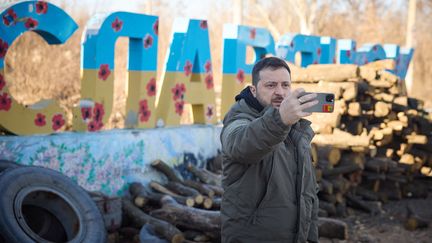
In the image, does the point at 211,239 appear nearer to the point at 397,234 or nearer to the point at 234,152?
the point at 397,234

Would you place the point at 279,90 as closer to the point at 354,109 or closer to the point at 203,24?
the point at 203,24

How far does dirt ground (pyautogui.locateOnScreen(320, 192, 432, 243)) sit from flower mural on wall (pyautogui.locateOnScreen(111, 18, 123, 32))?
371 cm

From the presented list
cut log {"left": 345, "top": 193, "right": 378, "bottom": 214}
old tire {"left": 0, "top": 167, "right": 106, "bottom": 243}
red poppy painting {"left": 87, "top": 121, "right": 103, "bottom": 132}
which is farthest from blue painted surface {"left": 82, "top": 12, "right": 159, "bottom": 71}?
cut log {"left": 345, "top": 193, "right": 378, "bottom": 214}

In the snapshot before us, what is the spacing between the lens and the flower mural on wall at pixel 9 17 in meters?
6.48

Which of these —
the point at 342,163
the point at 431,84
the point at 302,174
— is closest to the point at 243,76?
the point at 342,163

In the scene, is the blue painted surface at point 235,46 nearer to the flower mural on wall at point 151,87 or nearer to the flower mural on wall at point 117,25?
the flower mural on wall at point 151,87

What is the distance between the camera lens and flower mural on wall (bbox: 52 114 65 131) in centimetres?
701

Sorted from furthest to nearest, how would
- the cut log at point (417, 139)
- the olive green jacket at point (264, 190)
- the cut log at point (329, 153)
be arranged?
the cut log at point (417, 139) < the cut log at point (329, 153) < the olive green jacket at point (264, 190)

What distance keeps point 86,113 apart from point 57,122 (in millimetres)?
439

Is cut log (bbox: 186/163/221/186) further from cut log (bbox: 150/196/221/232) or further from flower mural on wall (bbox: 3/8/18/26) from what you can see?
flower mural on wall (bbox: 3/8/18/26)

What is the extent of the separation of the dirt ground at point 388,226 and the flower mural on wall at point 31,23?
410cm

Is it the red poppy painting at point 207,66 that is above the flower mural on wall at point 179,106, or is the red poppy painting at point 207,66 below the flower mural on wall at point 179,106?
above

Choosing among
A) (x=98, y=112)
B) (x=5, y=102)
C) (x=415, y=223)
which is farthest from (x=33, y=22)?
→ (x=415, y=223)

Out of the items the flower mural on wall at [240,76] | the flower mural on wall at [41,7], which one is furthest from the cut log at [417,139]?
the flower mural on wall at [41,7]
